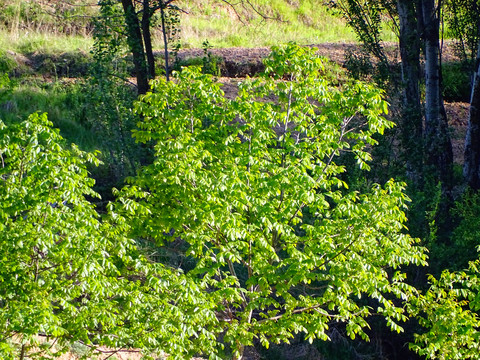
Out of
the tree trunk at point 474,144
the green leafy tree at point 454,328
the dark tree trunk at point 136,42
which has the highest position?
→ the dark tree trunk at point 136,42

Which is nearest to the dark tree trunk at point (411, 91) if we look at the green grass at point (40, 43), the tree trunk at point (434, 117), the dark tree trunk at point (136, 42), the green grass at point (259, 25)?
the tree trunk at point (434, 117)

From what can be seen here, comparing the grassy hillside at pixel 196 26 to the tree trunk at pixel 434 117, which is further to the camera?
the grassy hillside at pixel 196 26

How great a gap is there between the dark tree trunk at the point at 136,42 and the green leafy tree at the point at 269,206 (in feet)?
20.7

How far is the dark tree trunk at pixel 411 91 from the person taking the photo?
13445 mm

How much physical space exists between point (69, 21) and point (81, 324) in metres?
20.1

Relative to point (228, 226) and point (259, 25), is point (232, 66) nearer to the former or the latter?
point (259, 25)

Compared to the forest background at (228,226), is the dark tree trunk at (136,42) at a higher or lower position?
higher

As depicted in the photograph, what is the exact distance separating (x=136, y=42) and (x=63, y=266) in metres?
9.02

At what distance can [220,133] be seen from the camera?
829 cm

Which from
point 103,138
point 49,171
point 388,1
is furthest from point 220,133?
point 388,1

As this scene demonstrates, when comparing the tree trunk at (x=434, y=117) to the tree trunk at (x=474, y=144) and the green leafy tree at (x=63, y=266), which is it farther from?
the green leafy tree at (x=63, y=266)

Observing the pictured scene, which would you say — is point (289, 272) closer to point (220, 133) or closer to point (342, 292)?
point (342, 292)

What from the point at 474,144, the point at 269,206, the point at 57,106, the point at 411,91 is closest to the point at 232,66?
the point at 57,106

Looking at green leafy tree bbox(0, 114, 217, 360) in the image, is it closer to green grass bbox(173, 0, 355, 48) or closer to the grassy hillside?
the grassy hillside
